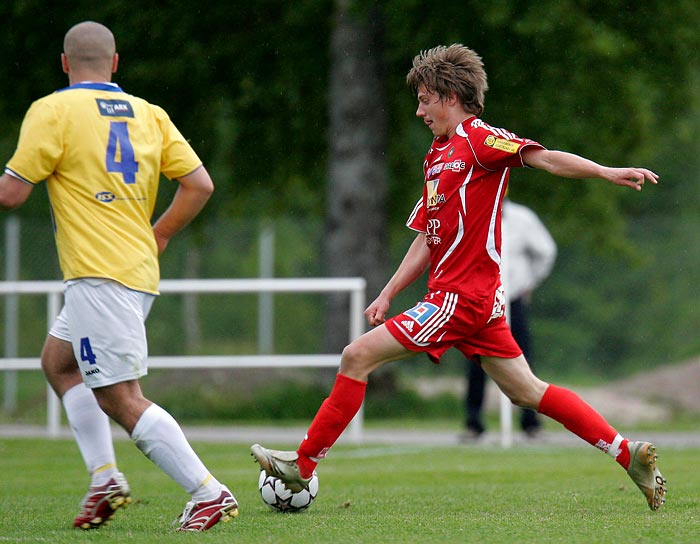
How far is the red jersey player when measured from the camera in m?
5.27

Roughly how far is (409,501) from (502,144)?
6.21 ft

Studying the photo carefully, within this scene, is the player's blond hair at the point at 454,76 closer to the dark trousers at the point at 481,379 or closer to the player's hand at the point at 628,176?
the player's hand at the point at 628,176

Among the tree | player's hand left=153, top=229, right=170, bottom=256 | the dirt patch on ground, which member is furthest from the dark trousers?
player's hand left=153, top=229, right=170, bottom=256

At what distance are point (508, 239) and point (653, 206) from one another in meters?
19.3

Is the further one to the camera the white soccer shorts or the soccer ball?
the soccer ball

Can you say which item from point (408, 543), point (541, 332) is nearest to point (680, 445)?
point (408, 543)

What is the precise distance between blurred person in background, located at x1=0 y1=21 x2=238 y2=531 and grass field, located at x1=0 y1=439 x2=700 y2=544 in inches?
10.6

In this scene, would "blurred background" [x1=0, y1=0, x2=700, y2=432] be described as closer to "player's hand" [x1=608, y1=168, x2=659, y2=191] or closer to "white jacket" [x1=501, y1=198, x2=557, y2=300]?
"white jacket" [x1=501, y1=198, x2=557, y2=300]

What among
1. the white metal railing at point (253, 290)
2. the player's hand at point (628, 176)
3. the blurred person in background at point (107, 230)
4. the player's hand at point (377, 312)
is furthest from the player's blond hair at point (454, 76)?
the white metal railing at point (253, 290)

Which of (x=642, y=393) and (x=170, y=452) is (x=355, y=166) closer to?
(x=642, y=393)

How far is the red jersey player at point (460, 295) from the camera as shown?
5266 mm

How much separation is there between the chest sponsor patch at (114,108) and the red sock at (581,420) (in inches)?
87.7

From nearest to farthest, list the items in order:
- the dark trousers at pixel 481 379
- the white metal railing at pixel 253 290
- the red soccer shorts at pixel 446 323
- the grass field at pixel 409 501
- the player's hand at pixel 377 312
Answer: the grass field at pixel 409 501, the red soccer shorts at pixel 446 323, the player's hand at pixel 377 312, the dark trousers at pixel 481 379, the white metal railing at pixel 253 290

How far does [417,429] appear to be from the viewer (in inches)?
502
